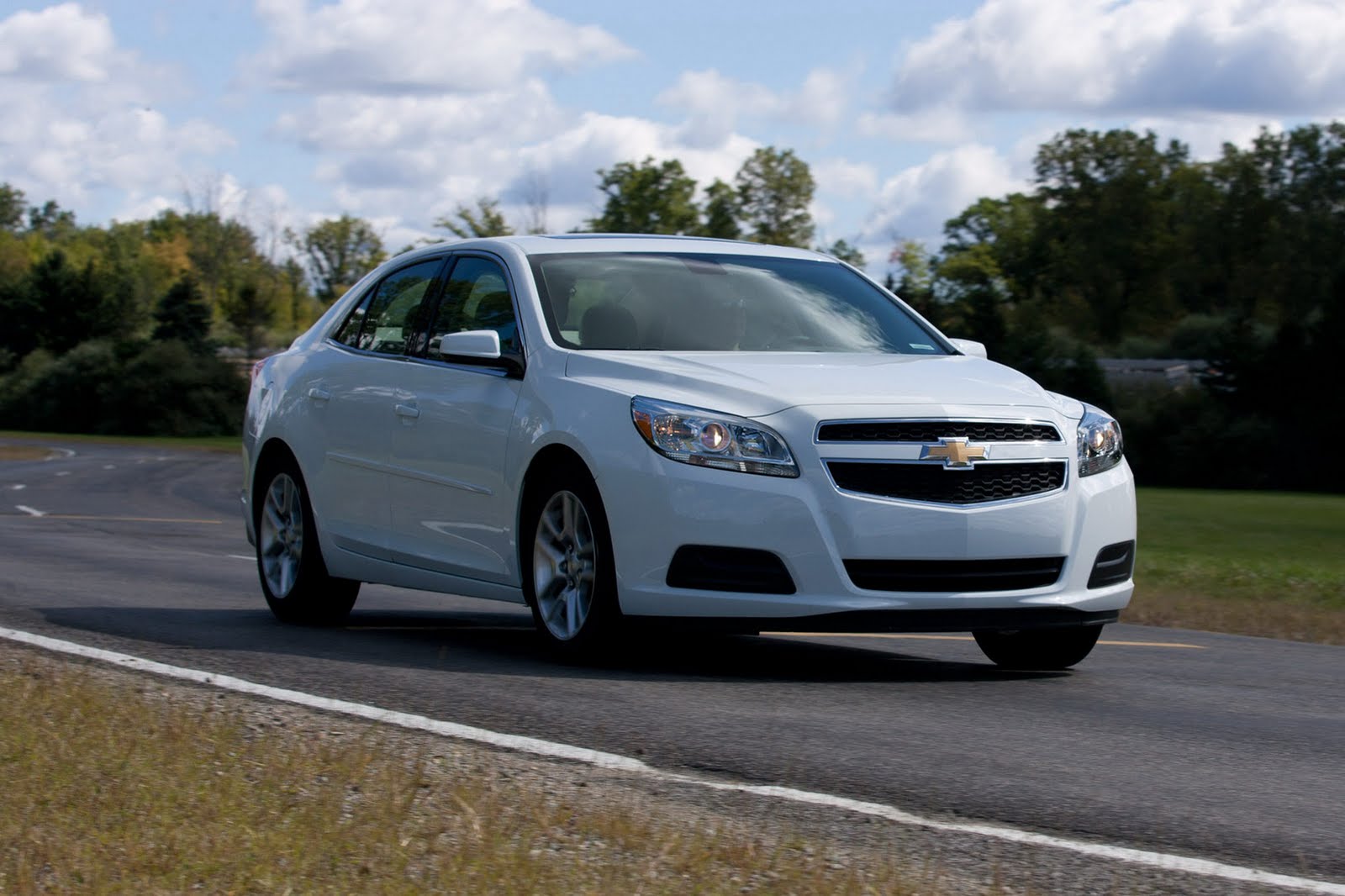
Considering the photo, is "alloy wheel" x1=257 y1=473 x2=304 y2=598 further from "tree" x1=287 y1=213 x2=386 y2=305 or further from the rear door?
"tree" x1=287 y1=213 x2=386 y2=305

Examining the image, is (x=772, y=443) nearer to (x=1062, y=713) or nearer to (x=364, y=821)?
(x=1062, y=713)

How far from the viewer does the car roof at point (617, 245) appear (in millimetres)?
8758

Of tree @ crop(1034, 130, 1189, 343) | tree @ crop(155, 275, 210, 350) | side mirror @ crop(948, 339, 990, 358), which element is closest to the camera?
side mirror @ crop(948, 339, 990, 358)

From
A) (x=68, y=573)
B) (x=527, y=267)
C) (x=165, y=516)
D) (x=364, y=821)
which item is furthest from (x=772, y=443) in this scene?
(x=165, y=516)

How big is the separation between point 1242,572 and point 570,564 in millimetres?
13892

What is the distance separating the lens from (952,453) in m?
7.09

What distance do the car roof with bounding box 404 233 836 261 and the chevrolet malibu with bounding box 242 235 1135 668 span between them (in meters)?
0.02

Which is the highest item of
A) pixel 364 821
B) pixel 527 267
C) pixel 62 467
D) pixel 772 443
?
pixel 527 267

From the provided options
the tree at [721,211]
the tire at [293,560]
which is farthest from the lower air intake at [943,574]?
the tree at [721,211]

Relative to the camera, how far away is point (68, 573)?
1295cm

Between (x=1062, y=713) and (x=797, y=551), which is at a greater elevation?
(x=797, y=551)

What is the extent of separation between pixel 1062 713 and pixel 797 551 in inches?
42.4

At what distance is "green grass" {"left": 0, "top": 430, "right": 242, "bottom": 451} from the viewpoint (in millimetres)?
70938

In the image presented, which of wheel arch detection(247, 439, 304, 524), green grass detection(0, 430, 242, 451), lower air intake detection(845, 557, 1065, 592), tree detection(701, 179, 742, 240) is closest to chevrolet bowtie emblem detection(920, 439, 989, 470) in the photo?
lower air intake detection(845, 557, 1065, 592)
